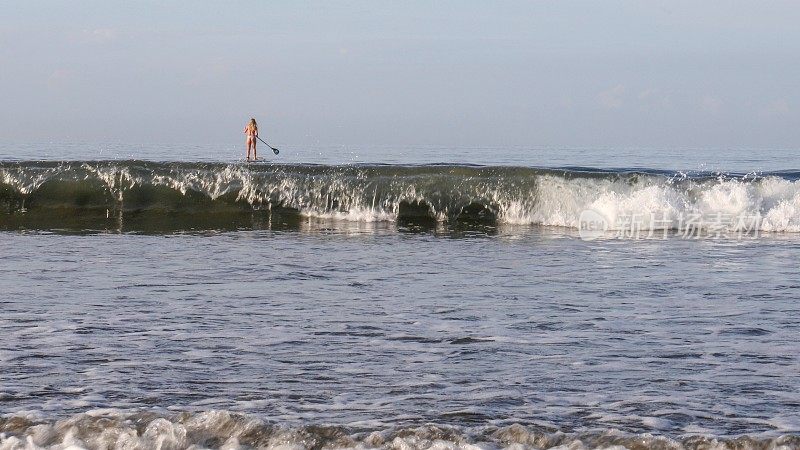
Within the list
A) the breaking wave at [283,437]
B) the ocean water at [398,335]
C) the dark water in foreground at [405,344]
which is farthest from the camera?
the dark water in foreground at [405,344]

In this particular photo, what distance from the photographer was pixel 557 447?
18.5 feet

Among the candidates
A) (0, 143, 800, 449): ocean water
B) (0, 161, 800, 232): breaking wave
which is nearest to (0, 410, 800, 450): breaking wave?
(0, 143, 800, 449): ocean water

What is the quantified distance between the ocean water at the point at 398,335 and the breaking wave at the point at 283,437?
1 centimetres

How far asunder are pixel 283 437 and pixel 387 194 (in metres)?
17.8

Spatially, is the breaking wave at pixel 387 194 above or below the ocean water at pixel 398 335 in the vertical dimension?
above

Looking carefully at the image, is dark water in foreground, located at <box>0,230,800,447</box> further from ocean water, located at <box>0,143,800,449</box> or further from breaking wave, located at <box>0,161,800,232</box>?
breaking wave, located at <box>0,161,800,232</box>

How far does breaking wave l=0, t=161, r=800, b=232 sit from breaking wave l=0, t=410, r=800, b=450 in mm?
14857

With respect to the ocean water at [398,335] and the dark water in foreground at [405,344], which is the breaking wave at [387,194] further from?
the dark water in foreground at [405,344]

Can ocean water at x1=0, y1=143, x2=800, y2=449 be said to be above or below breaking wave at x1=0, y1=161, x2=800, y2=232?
below

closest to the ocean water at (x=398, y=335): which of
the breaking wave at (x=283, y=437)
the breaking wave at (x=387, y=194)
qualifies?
the breaking wave at (x=283, y=437)

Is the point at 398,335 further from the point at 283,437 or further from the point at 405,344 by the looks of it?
the point at 283,437

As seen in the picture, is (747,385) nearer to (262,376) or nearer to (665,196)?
(262,376)

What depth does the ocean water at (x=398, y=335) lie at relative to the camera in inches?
235

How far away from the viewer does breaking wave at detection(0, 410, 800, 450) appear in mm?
5672
